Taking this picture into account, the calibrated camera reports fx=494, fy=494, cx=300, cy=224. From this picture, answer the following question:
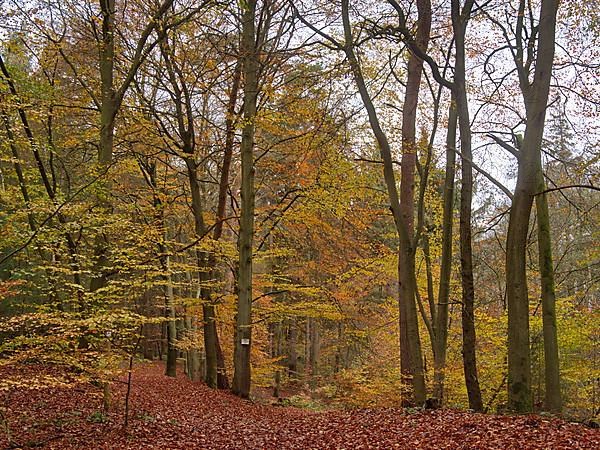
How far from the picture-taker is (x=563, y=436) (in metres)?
6.22

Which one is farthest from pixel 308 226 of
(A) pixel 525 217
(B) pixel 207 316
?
(A) pixel 525 217

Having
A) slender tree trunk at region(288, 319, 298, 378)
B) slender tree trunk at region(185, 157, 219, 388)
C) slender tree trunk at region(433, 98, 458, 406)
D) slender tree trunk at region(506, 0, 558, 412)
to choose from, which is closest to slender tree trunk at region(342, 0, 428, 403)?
slender tree trunk at region(433, 98, 458, 406)

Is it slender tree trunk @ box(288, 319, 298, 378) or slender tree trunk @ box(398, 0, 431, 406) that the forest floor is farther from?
slender tree trunk @ box(288, 319, 298, 378)

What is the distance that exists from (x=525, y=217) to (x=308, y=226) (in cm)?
797

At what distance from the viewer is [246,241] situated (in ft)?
44.0

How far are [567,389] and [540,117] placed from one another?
10406 mm

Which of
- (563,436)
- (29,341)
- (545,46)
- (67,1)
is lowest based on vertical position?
(563,436)

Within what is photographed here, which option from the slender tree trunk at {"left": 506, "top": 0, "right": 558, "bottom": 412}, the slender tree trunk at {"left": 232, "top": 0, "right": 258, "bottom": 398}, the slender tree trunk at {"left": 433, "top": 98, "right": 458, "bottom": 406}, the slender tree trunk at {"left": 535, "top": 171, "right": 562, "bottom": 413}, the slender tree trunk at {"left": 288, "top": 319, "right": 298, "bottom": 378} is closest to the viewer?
the slender tree trunk at {"left": 506, "top": 0, "right": 558, "bottom": 412}

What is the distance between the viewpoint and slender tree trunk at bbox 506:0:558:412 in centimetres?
780

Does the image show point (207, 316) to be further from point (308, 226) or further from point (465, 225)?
point (465, 225)

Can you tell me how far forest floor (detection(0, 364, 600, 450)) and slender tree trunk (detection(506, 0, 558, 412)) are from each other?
2.14ft

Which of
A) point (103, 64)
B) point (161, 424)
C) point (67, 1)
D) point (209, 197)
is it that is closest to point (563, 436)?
point (161, 424)

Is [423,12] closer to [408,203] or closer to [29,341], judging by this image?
[408,203]

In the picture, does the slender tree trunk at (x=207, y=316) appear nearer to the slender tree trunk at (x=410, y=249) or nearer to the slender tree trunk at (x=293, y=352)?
the slender tree trunk at (x=410, y=249)
